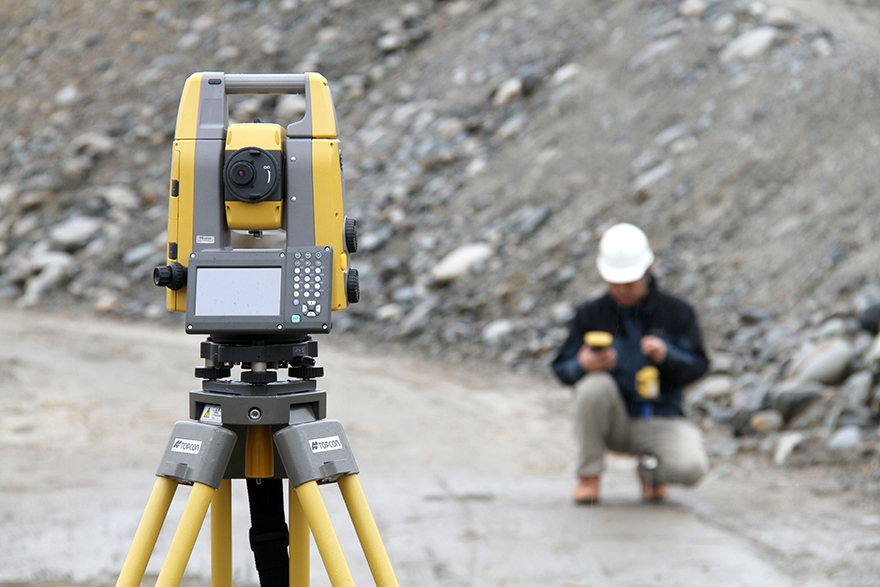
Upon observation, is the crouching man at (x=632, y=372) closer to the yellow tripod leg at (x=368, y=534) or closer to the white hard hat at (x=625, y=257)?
the white hard hat at (x=625, y=257)

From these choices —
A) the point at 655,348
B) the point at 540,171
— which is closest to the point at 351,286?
the point at 655,348

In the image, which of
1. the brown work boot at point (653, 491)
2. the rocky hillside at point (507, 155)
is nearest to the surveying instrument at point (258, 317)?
the brown work boot at point (653, 491)

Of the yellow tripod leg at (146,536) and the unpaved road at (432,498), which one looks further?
the unpaved road at (432,498)

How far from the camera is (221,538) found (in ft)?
6.60

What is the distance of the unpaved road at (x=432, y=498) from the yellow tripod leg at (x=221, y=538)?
1071 millimetres

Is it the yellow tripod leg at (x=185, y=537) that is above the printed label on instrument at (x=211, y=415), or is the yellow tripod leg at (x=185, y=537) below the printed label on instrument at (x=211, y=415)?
below

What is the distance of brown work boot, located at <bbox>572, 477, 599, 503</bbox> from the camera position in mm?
4121

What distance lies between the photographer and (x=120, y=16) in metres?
15.6

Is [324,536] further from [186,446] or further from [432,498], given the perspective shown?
[432,498]

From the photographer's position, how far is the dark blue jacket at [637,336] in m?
4.17

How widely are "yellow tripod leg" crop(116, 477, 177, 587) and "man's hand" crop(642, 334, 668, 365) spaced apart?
2.46 metres

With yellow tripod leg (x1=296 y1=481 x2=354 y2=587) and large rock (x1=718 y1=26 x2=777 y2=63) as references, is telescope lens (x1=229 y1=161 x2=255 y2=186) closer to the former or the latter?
yellow tripod leg (x1=296 y1=481 x2=354 y2=587)

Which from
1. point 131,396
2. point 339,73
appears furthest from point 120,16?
point 131,396

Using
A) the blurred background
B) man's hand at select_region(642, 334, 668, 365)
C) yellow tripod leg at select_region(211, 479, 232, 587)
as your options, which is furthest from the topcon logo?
the blurred background
